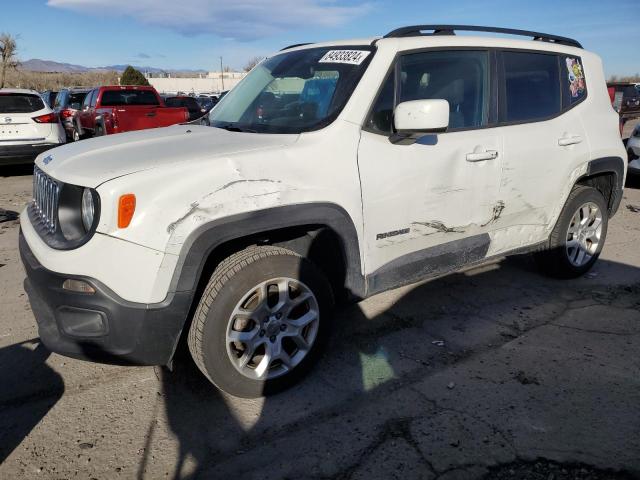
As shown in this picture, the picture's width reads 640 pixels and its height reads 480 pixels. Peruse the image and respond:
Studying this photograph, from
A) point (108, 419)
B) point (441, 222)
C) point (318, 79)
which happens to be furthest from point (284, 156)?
point (108, 419)

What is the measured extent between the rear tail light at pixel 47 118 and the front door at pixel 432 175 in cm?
896

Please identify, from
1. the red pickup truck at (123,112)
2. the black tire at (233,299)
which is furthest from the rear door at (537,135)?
the red pickup truck at (123,112)

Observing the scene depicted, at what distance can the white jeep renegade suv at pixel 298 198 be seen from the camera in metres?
2.35

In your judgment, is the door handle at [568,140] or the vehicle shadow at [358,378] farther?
the door handle at [568,140]

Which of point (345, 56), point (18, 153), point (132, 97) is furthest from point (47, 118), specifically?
point (345, 56)

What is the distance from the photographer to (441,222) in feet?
10.8

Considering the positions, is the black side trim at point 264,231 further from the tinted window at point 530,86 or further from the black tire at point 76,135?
the black tire at point 76,135

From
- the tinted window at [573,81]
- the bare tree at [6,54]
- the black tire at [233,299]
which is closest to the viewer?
the black tire at [233,299]

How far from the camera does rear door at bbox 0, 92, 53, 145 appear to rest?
9492mm

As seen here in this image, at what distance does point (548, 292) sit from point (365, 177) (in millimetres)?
2351

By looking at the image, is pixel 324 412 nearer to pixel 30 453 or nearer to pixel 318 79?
pixel 30 453

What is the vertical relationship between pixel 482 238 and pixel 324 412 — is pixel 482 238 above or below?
above

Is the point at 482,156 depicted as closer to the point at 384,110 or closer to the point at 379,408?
the point at 384,110

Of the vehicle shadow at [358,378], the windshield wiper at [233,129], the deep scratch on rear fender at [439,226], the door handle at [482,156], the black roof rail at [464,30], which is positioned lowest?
the vehicle shadow at [358,378]
